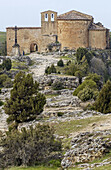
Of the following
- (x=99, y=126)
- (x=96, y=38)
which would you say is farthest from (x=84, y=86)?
(x=96, y=38)

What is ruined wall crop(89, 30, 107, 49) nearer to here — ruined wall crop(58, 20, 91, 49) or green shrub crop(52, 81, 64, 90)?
ruined wall crop(58, 20, 91, 49)

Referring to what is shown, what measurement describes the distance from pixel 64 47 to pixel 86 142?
3803 centimetres

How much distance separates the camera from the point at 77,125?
19000 mm

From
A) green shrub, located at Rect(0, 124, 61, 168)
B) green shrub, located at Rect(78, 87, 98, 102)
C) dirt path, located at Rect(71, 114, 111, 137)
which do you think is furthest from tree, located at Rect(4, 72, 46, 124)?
green shrub, located at Rect(0, 124, 61, 168)

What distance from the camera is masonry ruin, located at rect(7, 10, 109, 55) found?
169 ft

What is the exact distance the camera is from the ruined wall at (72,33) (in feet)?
169

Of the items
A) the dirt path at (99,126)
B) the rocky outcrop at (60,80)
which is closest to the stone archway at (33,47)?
the rocky outcrop at (60,80)

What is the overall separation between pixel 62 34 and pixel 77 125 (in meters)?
33.9

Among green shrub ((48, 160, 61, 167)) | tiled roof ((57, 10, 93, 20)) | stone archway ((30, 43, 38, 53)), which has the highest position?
tiled roof ((57, 10, 93, 20))

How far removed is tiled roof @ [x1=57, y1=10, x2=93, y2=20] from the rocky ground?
11.9 m

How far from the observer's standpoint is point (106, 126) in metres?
17.2

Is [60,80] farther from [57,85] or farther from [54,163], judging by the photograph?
[54,163]

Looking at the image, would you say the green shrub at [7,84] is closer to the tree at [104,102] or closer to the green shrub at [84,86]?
the green shrub at [84,86]

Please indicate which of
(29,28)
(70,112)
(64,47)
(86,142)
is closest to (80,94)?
(70,112)
